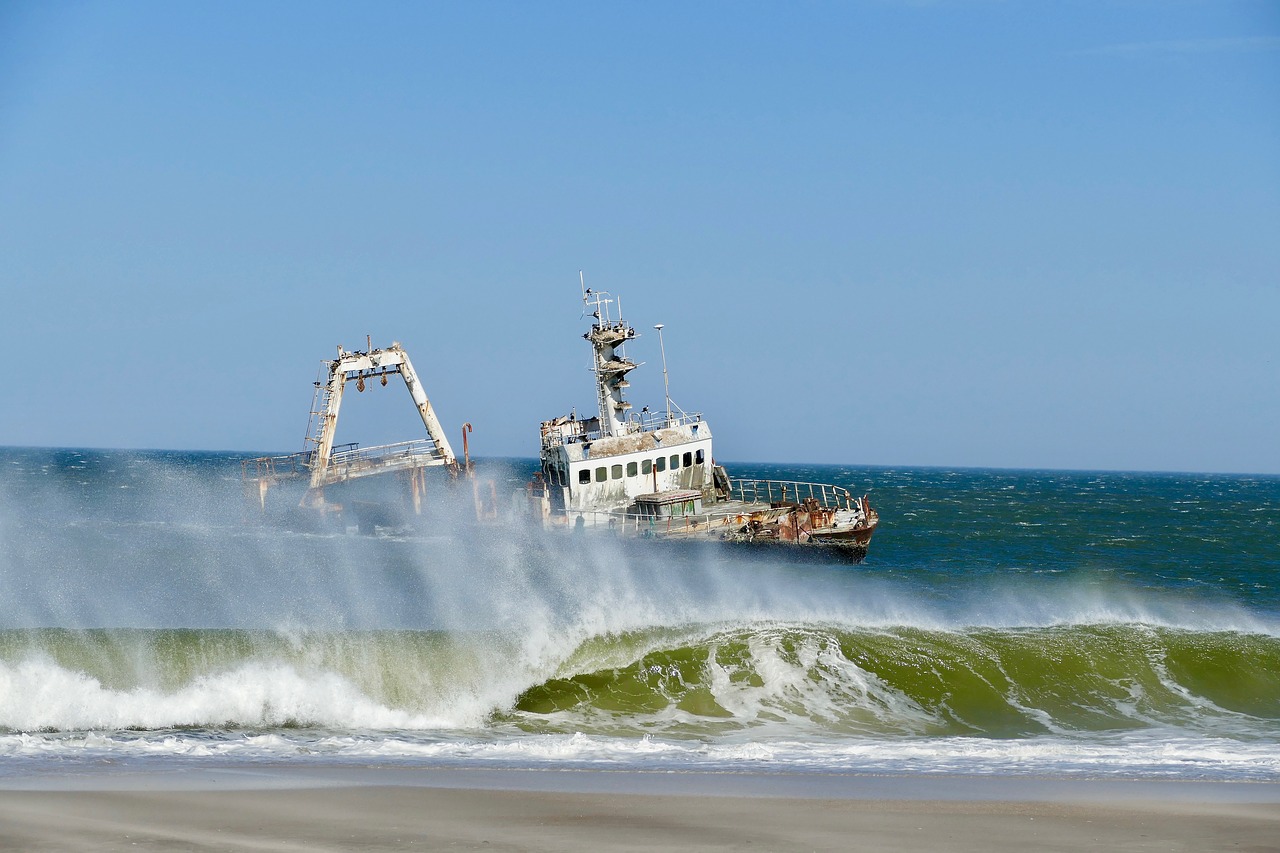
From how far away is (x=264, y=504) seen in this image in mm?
46594

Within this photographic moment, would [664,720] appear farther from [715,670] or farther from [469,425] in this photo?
[469,425]

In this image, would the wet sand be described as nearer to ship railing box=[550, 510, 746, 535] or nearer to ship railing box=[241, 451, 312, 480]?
ship railing box=[550, 510, 746, 535]

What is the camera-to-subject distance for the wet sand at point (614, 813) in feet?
36.1

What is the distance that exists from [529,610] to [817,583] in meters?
12.4

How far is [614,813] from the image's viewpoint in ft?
39.8

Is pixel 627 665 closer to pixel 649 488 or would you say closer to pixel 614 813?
pixel 614 813

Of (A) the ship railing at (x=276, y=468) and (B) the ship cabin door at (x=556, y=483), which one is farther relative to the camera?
(A) the ship railing at (x=276, y=468)

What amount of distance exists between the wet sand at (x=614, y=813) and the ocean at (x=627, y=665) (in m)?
0.96

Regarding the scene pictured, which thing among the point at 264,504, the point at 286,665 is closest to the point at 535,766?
the point at 286,665

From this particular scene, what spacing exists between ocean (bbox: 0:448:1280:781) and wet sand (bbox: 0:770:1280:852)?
3.14 ft

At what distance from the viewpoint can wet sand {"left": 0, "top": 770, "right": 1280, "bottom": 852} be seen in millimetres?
10992

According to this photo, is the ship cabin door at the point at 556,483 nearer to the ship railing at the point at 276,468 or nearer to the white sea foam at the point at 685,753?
the ship railing at the point at 276,468

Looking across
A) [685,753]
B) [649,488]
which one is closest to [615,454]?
[649,488]

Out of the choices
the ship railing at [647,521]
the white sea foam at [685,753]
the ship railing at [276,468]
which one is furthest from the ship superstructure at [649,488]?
the white sea foam at [685,753]
